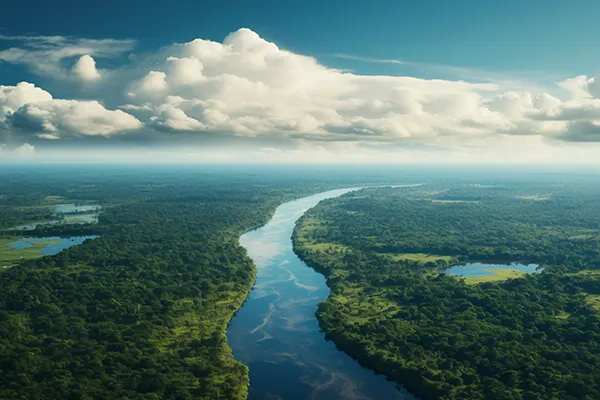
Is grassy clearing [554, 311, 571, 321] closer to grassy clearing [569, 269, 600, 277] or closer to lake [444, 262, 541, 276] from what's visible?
grassy clearing [569, 269, 600, 277]

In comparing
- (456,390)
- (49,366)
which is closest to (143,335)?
(49,366)

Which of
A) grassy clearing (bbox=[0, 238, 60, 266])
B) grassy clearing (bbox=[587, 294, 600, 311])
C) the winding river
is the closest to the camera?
the winding river

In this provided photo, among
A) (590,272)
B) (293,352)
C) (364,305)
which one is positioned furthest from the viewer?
(590,272)

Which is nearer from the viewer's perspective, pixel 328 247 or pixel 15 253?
pixel 15 253

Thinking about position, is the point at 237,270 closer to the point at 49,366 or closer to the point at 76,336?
the point at 76,336

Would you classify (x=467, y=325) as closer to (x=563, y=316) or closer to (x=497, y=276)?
(x=563, y=316)

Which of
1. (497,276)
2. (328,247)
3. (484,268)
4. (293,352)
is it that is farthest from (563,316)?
(328,247)

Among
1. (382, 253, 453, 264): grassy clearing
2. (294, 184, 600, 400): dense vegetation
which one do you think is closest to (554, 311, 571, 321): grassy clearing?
(294, 184, 600, 400): dense vegetation
